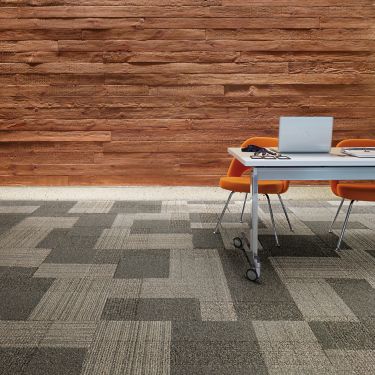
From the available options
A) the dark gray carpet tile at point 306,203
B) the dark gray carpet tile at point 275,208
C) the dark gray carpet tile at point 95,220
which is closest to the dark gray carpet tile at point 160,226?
the dark gray carpet tile at point 95,220

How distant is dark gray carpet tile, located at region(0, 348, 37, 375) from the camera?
187cm

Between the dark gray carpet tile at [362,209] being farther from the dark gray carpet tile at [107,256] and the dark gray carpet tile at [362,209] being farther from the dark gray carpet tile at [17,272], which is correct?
the dark gray carpet tile at [17,272]

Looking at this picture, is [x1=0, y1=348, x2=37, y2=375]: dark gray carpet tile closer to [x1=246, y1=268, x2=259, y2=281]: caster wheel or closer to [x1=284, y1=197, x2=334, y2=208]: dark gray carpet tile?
[x1=246, y1=268, x2=259, y2=281]: caster wheel

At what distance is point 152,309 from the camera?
243cm

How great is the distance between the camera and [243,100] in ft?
18.0

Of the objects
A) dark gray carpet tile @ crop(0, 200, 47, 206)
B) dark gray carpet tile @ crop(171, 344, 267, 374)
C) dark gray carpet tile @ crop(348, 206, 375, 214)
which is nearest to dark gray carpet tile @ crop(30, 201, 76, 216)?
dark gray carpet tile @ crop(0, 200, 47, 206)

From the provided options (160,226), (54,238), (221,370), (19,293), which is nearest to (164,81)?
(160,226)

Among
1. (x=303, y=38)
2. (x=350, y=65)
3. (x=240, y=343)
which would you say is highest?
(x=303, y=38)

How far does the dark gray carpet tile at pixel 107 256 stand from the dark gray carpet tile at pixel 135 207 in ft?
4.07

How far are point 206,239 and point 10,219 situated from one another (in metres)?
2.01

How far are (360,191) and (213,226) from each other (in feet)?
4.42

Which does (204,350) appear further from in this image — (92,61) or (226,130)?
(92,61)

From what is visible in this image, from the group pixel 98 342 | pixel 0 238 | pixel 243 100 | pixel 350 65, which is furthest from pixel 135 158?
pixel 98 342

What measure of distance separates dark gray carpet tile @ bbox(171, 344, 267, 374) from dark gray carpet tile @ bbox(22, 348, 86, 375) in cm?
42
